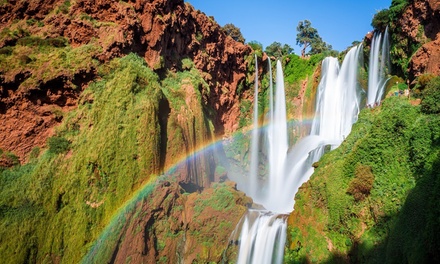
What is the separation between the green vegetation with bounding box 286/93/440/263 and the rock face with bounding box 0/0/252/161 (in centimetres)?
1498

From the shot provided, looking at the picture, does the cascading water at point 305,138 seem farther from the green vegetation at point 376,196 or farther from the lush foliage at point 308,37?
the lush foliage at point 308,37

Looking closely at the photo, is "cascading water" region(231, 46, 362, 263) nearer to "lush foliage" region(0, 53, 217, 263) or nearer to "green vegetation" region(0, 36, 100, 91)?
"lush foliage" region(0, 53, 217, 263)

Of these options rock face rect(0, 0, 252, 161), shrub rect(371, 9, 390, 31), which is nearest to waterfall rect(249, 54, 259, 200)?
rock face rect(0, 0, 252, 161)

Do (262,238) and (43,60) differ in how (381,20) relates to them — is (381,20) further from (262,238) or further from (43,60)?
(43,60)

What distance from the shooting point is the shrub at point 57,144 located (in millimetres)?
15992

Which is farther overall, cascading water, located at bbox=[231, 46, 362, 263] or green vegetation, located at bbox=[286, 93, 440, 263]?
cascading water, located at bbox=[231, 46, 362, 263]

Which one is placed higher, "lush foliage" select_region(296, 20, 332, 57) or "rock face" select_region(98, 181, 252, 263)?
"lush foliage" select_region(296, 20, 332, 57)

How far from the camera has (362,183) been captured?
42.8ft

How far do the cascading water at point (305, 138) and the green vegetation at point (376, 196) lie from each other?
4115 mm

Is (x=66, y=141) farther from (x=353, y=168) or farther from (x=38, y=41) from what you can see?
(x=353, y=168)

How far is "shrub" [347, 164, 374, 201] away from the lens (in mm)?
12992

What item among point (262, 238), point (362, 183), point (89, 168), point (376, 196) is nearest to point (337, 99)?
point (362, 183)

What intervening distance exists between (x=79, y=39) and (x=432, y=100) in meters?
20.2

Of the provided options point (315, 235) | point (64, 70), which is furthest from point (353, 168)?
point (64, 70)
